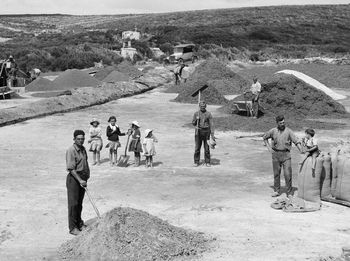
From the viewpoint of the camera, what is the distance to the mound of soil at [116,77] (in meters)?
37.1

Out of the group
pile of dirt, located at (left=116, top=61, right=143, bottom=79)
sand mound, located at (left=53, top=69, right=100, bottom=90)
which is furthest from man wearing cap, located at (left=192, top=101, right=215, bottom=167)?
pile of dirt, located at (left=116, top=61, right=143, bottom=79)

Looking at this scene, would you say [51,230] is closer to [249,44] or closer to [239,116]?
[239,116]

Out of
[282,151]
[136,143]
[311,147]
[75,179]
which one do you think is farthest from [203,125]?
[75,179]

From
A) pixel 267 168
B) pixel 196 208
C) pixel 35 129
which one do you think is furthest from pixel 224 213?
pixel 35 129

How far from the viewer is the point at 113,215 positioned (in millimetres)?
8273

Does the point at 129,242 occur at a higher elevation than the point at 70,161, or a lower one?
lower

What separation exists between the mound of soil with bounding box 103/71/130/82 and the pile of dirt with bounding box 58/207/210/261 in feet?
95.3

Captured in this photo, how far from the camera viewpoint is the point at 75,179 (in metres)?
9.24

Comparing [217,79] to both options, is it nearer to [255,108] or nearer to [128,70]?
[255,108]

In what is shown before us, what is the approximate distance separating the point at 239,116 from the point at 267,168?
8.30 meters

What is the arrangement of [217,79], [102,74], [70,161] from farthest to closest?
[102,74] → [217,79] → [70,161]

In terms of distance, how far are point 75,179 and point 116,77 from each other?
28.7m

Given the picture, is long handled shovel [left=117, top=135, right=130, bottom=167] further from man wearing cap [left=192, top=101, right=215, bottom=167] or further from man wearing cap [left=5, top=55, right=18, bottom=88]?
man wearing cap [left=5, top=55, right=18, bottom=88]

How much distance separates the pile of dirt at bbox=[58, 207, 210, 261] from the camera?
7.91 meters
